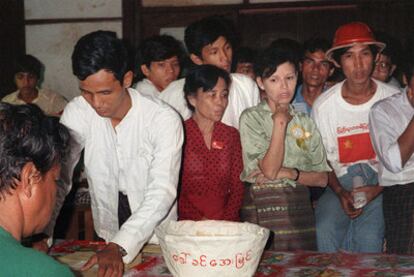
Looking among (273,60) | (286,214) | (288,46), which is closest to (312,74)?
(288,46)

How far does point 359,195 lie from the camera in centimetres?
278

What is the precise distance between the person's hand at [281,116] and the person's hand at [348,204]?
1.56 feet

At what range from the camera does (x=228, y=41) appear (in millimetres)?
3217

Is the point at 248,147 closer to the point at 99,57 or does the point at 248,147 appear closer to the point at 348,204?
the point at 348,204

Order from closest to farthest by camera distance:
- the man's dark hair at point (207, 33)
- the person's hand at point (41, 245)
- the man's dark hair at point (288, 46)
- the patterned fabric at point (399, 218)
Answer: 1. the person's hand at point (41, 245)
2. the patterned fabric at point (399, 218)
3. the man's dark hair at point (288, 46)
4. the man's dark hair at point (207, 33)

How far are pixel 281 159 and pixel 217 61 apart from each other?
801 mm

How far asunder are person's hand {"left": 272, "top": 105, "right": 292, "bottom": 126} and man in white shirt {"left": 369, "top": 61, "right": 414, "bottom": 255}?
15.6 inches

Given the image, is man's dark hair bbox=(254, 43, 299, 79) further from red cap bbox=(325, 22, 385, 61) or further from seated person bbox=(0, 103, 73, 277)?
seated person bbox=(0, 103, 73, 277)

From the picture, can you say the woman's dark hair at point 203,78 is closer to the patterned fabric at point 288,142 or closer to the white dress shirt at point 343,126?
the patterned fabric at point 288,142

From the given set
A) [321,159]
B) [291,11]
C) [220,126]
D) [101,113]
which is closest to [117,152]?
[101,113]

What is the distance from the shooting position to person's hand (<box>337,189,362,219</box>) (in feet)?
9.29

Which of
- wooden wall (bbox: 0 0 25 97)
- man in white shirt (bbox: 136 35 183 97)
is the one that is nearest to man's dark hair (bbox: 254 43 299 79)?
man in white shirt (bbox: 136 35 183 97)

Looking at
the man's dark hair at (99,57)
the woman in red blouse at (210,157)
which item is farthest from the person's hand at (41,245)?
the woman in red blouse at (210,157)

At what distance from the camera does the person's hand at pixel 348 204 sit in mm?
2830
